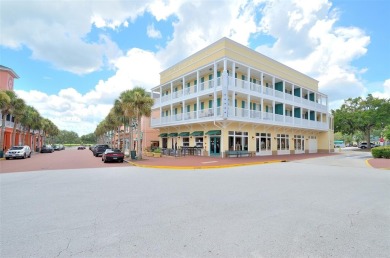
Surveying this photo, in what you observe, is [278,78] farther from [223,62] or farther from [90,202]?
[90,202]

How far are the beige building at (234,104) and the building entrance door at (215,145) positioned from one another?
0.37 ft

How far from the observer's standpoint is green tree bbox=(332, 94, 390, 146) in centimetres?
4338

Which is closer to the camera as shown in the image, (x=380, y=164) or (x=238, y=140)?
(x=380, y=164)

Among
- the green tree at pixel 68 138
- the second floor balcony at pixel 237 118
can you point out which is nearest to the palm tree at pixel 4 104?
the second floor balcony at pixel 237 118

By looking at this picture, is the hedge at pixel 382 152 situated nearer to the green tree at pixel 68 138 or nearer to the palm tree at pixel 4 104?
the palm tree at pixel 4 104

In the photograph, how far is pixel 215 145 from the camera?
2631 cm

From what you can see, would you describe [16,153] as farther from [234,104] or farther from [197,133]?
[234,104]

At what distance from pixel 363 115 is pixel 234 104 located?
35172 millimetres

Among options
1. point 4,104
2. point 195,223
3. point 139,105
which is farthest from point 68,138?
point 195,223

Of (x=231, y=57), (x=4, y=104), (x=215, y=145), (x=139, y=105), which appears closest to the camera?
(x=139, y=105)

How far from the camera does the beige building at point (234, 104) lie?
2508 cm

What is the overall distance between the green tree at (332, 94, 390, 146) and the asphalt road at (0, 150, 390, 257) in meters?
45.0

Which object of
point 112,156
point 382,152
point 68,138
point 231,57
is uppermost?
point 231,57

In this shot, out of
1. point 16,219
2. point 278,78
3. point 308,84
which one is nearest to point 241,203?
point 16,219
